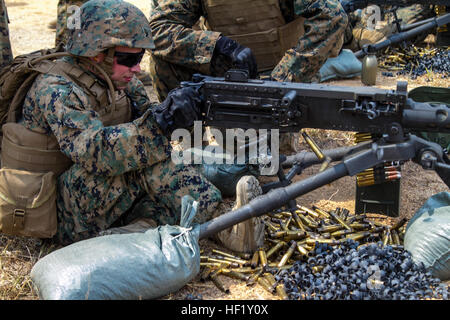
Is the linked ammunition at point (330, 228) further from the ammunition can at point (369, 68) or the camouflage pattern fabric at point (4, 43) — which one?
the ammunition can at point (369, 68)

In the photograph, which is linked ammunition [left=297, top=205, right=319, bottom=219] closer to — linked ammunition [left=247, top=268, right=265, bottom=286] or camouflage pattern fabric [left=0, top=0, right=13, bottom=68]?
linked ammunition [left=247, top=268, right=265, bottom=286]

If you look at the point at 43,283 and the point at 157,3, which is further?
the point at 157,3

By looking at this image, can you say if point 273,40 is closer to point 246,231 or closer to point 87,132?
point 246,231

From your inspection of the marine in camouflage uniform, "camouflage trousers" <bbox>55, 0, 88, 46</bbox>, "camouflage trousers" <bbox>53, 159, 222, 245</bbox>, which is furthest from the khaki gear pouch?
"camouflage trousers" <bbox>55, 0, 88, 46</bbox>

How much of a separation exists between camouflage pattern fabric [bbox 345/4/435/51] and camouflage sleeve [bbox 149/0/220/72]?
4.69 metres

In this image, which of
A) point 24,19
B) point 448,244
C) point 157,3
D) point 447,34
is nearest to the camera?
point 448,244

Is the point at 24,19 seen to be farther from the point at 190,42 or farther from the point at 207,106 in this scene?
the point at 207,106

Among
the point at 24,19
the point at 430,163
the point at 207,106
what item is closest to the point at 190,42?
the point at 207,106

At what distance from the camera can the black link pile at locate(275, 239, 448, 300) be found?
3500 mm

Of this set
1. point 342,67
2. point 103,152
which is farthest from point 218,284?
point 342,67

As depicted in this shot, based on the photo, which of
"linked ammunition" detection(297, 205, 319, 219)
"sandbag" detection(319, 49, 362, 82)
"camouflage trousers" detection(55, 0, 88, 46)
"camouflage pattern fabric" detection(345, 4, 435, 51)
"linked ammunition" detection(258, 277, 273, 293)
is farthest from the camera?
"camouflage pattern fabric" detection(345, 4, 435, 51)

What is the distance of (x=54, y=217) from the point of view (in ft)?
13.9

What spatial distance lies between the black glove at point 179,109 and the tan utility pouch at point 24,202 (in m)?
0.94

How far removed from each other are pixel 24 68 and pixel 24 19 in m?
10.8
